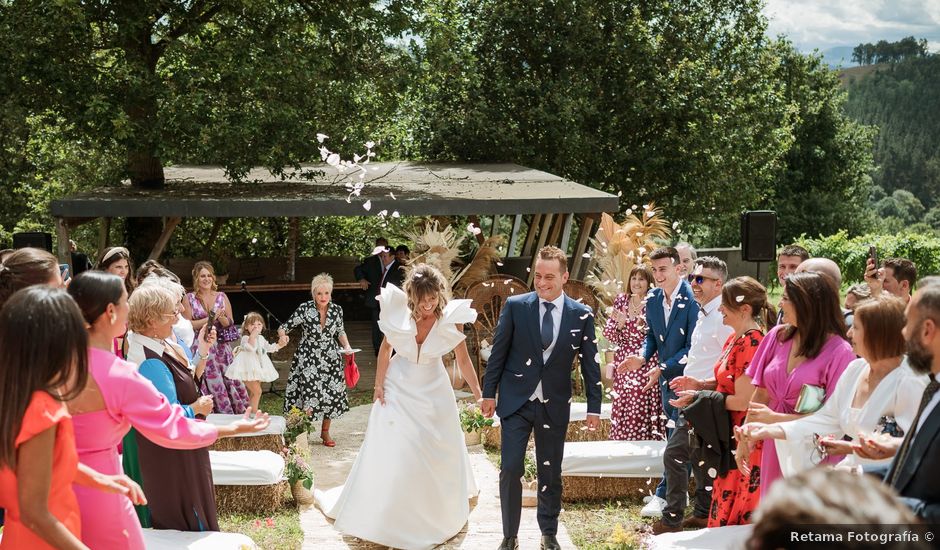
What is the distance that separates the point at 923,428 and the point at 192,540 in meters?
3.46

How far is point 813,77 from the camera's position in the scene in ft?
133

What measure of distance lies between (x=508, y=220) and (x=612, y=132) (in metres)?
5.55

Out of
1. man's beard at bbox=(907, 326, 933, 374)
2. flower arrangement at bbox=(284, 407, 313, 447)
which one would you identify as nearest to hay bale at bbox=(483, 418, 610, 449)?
flower arrangement at bbox=(284, 407, 313, 447)

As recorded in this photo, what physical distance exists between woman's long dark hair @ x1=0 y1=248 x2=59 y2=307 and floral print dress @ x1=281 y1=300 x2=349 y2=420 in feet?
18.1

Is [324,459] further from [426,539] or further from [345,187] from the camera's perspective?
[345,187]

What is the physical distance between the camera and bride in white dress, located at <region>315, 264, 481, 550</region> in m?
6.47

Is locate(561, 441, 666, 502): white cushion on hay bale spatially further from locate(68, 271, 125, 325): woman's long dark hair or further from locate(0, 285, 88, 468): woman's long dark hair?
locate(0, 285, 88, 468): woman's long dark hair

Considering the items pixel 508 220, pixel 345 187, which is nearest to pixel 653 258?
pixel 345 187

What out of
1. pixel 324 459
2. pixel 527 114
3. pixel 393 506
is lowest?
pixel 324 459

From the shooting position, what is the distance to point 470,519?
7.18 m

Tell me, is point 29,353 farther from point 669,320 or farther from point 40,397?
point 669,320

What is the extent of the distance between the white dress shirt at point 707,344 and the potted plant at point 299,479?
9.83 feet

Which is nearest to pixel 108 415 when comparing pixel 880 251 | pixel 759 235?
pixel 759 235

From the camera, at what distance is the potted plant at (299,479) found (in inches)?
297
